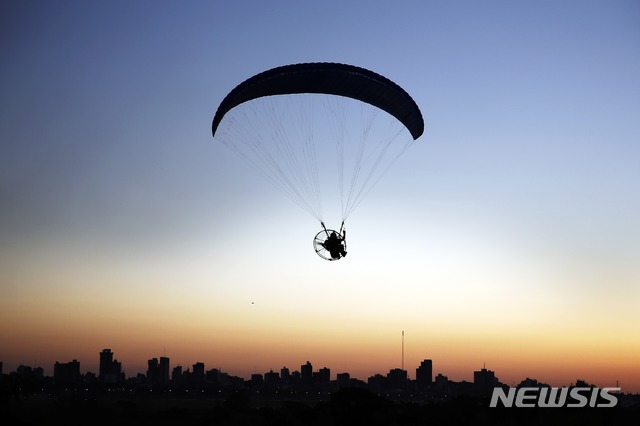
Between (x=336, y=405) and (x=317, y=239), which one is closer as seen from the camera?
(x=317, y=239)

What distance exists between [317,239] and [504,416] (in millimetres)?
31538

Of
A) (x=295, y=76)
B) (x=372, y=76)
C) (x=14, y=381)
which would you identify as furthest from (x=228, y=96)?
(x=14, y=381)

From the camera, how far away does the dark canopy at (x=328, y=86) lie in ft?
116

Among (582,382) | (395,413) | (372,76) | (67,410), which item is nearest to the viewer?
(372,76)

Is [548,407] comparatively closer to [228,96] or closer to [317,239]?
[317,239]

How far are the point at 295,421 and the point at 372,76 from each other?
31821 mm

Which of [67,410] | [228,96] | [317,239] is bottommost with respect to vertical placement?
[67,410]

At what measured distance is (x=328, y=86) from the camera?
120 ft

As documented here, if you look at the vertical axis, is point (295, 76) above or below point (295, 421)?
above

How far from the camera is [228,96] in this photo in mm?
37250

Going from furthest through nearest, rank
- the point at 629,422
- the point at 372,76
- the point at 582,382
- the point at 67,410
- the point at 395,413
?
the point at 67,410 → the point at 582,382 → the point at 395,413 → the point at 629,422 → the point at 372,76

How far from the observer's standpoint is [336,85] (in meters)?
36.4

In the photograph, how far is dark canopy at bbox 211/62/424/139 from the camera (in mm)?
35281

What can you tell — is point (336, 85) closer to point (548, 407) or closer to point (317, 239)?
point (317, 239)
